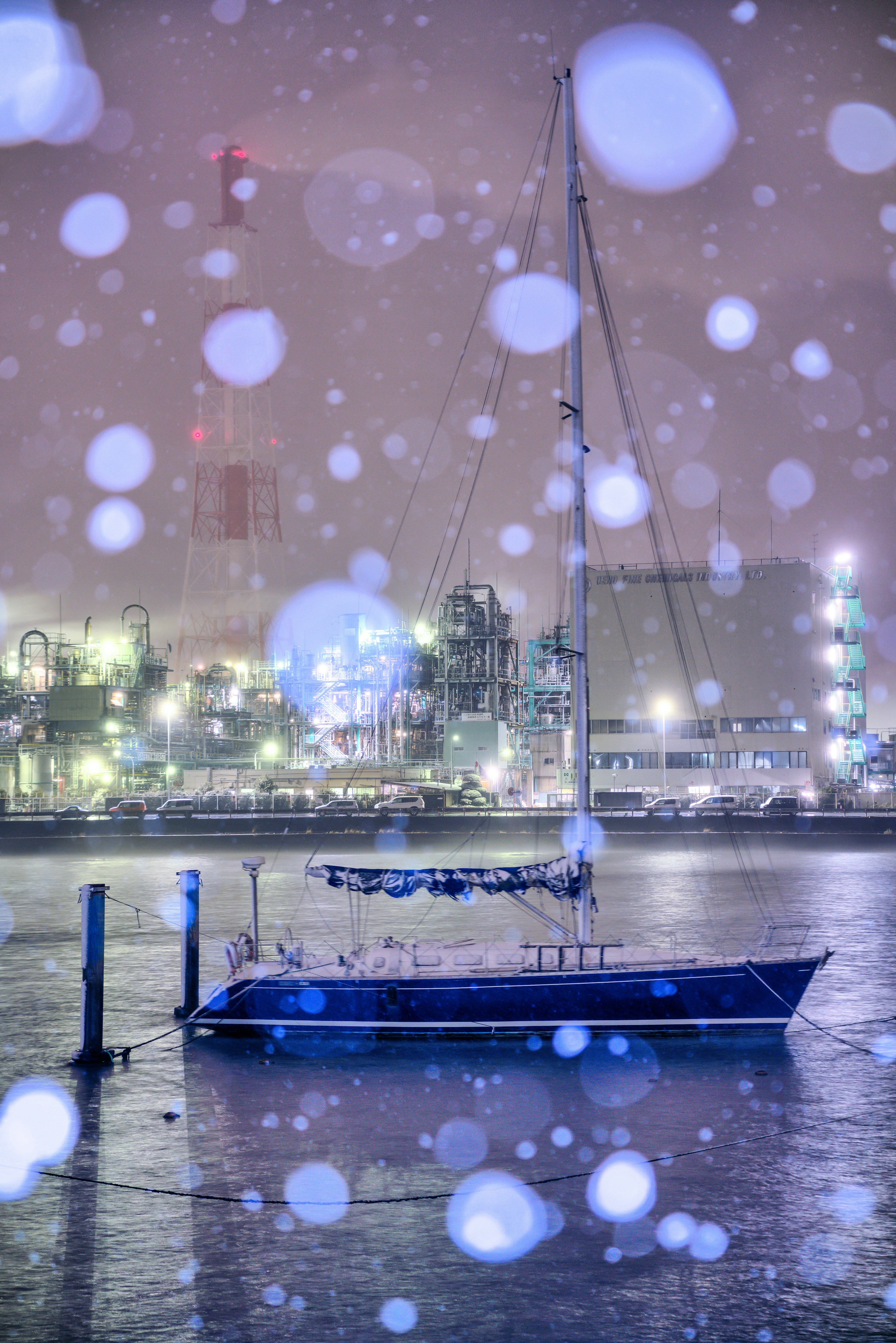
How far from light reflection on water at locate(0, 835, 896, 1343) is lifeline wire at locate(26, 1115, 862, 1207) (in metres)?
0.09

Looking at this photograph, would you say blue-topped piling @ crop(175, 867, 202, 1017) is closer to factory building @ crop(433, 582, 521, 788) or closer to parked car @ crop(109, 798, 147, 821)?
parked car @ crop(109, 798, 147, 821)

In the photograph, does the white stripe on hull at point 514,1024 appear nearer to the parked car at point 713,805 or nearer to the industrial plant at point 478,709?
the parked car at point 713,805

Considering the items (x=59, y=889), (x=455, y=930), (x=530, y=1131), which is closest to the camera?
(x=530, y=1131)

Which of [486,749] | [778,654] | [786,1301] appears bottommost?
[786,1301]

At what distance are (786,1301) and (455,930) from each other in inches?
1375

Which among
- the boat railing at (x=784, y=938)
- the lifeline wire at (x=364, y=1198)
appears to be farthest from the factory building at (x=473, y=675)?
the lifeline wire at (x=364, y=1198)

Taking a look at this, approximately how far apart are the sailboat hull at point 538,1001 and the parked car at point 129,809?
74862 mm

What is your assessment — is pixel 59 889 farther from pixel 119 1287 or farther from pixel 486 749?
pixel 486 749

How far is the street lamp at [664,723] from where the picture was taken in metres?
131

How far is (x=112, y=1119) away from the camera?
73.7 feet

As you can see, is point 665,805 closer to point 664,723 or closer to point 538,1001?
point 664,723

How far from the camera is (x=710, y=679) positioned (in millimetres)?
137625

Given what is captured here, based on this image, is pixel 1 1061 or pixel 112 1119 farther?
pixel 1 1061

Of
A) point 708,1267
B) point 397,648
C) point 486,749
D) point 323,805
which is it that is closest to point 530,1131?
point 708,1267
